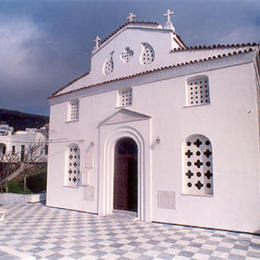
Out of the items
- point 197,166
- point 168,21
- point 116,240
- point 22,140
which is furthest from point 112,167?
point 22,140

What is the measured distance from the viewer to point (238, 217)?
24.5 feet

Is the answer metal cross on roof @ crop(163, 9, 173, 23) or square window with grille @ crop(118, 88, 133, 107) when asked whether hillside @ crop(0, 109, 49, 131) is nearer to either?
square window with grille @ crop(118, 88, 133, 107)

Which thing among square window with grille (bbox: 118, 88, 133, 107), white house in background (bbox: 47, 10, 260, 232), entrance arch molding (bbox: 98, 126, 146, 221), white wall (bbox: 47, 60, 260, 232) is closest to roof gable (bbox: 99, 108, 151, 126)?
white house in background (bbox: 47, 10, 260, 232)

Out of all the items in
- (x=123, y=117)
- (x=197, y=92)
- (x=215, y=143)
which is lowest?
(x=215, y=143)

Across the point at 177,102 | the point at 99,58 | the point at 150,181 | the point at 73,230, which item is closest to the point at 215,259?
the point at 150,181

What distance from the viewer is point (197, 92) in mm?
8992

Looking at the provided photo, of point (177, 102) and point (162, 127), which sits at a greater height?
point (177, 102)

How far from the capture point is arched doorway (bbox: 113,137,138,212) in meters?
10.2

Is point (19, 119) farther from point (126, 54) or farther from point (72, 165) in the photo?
point (126, 54)

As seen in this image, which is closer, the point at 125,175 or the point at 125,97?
the point at 125,175

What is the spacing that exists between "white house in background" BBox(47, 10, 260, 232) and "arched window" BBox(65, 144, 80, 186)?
0.05m

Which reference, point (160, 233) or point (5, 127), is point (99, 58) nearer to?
point (160, 233)

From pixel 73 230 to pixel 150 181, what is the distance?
11.0 feet

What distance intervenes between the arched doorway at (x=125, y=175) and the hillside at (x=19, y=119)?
4501cm
